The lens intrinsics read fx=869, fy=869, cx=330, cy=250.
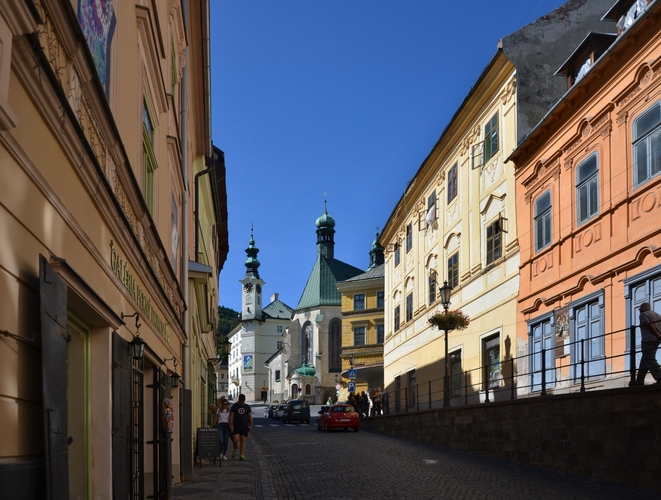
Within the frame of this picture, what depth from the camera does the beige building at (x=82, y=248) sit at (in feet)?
13.2

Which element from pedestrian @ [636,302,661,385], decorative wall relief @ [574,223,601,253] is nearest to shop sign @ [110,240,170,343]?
pedestrian @ [636,302,661,385]

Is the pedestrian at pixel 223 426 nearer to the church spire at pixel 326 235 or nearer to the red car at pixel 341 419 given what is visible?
the red car at pixel 341 419

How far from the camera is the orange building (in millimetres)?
16578

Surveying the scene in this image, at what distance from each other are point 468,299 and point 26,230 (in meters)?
25.4

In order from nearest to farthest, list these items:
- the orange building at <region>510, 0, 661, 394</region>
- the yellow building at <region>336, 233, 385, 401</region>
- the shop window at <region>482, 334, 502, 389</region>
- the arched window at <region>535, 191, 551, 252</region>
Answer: the orange building at <region>510, 0, 661, 394</region>
the arched window at <region>535, 191, 551, 252</region>
the shop window at <region>482, 334, 502, 389</region>
the yellow building at <region>336, 233, 385, 401</region>

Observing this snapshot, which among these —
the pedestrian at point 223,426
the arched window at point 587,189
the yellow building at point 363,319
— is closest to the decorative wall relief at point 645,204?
the arched window at point 587,189

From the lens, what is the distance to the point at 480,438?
2108 cm

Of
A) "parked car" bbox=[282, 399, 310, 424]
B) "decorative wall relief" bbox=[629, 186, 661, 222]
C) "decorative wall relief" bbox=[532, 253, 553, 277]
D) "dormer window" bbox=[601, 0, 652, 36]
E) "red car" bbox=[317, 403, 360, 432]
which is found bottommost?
"parked car" bbox=[282, 399, 310, 424]

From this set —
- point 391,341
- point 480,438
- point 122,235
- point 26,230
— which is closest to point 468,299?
point 480,438

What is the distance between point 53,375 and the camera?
14.9 ft

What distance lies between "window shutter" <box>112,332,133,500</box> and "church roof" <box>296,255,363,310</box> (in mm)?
102902

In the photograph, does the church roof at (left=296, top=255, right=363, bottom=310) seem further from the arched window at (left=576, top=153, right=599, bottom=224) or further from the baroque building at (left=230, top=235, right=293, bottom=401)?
the arched window at (left=576, top=153, right=599, bottom=224)

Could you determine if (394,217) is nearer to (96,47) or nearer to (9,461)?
(96,47)

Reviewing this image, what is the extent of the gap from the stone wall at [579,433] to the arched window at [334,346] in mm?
85079
